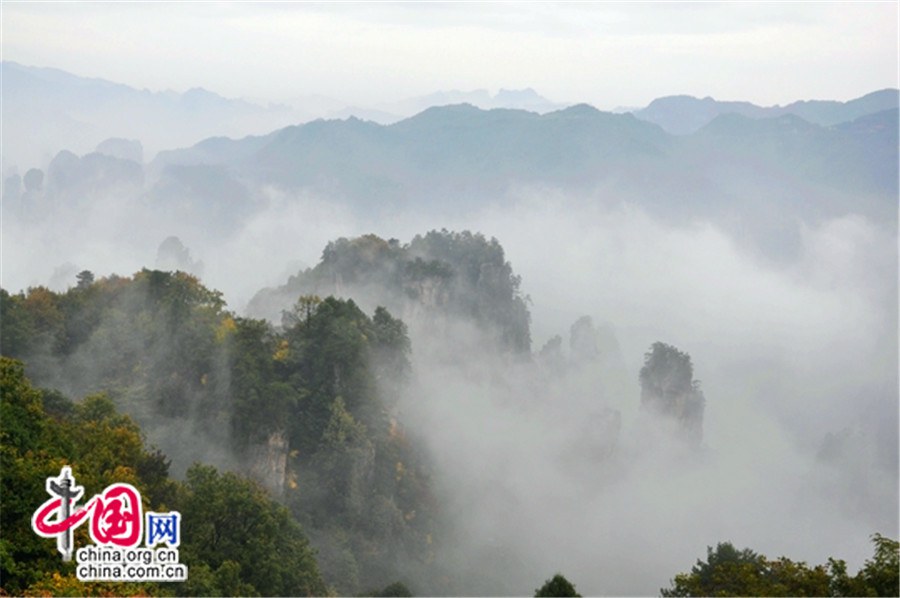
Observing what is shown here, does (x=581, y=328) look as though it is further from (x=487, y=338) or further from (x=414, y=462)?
(x=414, y=462)

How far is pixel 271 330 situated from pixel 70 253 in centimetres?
12133

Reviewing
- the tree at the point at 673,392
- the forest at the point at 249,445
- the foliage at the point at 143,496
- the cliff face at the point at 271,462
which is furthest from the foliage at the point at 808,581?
the tree at the point at 673,392

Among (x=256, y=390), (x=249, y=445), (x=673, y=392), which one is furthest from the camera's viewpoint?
(x=673, y=392)

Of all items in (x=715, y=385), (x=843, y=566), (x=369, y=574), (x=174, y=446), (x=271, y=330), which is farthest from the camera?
(x=715, y=385)

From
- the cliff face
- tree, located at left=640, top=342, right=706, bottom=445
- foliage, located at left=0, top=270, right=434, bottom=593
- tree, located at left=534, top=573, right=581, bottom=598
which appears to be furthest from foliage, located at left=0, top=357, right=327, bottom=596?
tree, located at left=640, top=342, right=706, bottom=445

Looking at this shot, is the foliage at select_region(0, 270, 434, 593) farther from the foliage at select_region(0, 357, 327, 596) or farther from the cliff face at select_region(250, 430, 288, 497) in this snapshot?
the foliage at select_region(0, 357, 327, 596)

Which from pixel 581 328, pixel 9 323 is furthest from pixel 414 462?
pixel 581 328

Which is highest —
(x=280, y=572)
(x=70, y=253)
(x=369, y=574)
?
(x=70, y=253)

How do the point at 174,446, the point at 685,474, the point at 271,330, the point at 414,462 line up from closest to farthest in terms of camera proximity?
the point at 174,446 < the point at 271,330 < the point at 414,462 < the point at 685,474

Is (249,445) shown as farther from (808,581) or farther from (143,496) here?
(808,581)

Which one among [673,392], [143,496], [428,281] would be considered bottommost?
[143,496]

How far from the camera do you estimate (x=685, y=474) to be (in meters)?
65.0

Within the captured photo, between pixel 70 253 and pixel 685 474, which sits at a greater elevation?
pixel 70 253

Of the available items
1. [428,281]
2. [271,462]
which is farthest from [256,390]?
[428,281]
